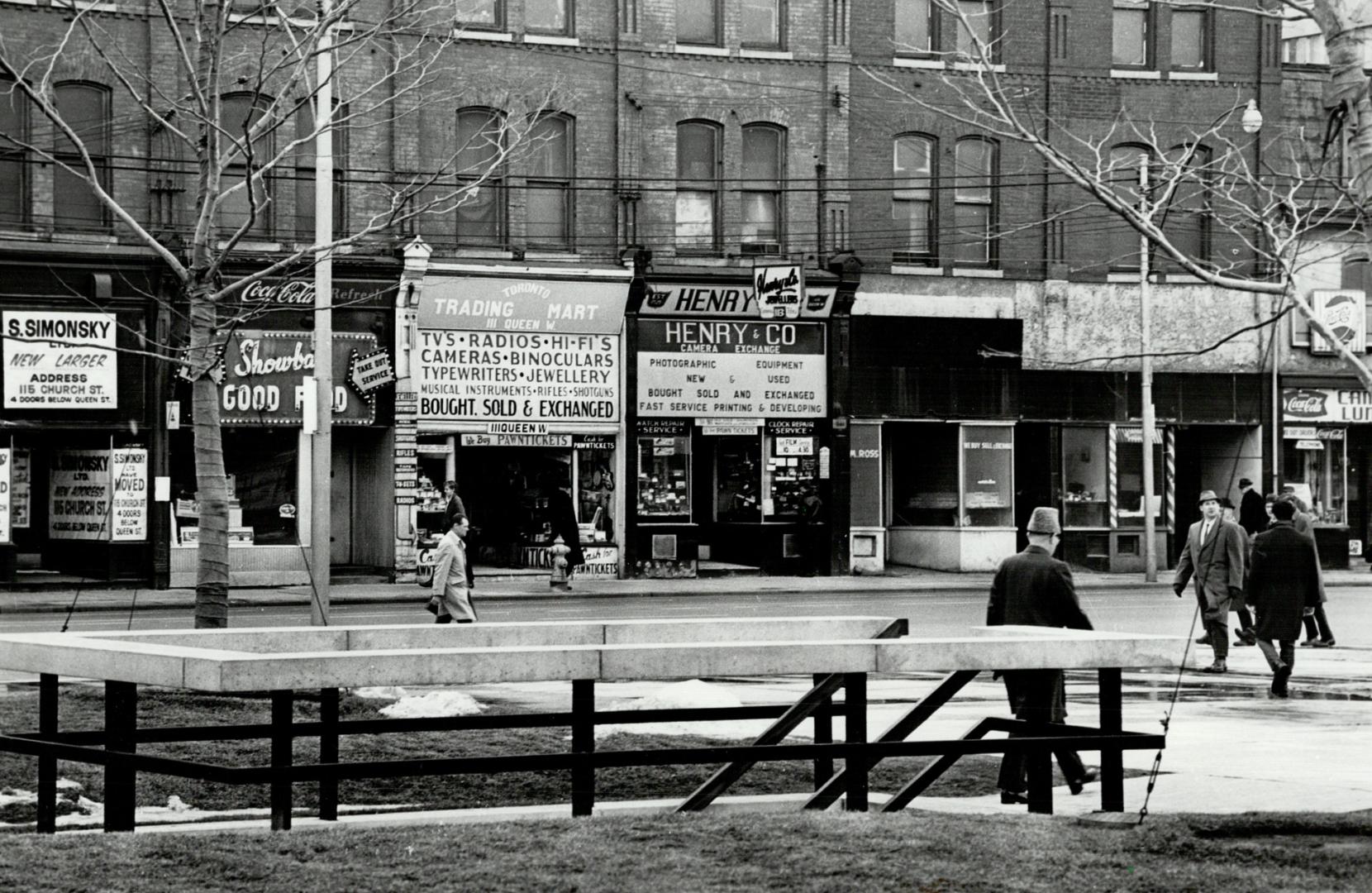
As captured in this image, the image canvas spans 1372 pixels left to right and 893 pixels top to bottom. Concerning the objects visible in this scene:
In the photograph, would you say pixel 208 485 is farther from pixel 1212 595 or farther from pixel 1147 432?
pixel 1147 432

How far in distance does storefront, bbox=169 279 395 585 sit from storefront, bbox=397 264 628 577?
78 centimetres

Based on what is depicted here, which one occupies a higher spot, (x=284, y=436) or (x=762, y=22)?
(x=762, y=22)

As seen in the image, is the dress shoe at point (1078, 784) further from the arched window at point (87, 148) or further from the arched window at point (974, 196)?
the arched window at point (974, 196)

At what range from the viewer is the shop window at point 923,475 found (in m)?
37.8

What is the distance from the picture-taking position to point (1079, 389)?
38219mm

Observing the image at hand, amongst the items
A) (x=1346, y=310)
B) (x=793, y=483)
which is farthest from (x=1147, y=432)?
(x=793, y=483)

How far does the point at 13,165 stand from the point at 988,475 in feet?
63.1

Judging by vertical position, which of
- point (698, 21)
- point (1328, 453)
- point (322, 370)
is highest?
point (698, 21)

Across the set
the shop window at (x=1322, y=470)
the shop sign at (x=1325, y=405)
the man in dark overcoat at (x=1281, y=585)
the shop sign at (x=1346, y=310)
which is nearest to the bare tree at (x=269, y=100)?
the man in dark overcoat at (x=1281, y=585)

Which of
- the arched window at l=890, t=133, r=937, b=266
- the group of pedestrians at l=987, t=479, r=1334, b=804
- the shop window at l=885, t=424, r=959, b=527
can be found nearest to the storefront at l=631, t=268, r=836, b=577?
the arched window at l=890, t=133, r=937, b=266

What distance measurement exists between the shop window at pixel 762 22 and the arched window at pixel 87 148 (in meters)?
12.1

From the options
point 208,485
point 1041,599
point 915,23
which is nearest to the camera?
point 1041,599

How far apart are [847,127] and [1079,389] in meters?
7.25

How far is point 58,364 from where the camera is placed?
30.6 meters
